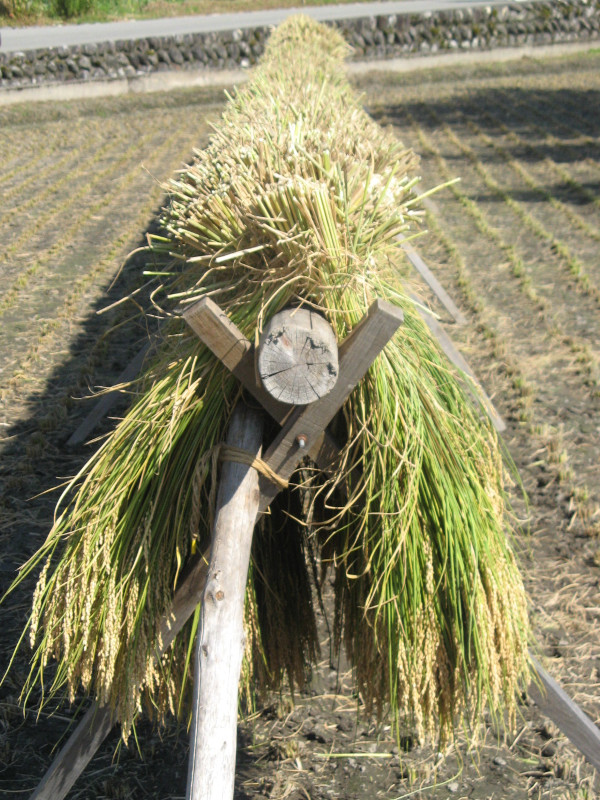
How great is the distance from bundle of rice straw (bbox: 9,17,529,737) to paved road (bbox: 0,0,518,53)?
14.8 m

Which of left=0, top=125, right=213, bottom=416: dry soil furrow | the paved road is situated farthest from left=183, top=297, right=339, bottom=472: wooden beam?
the paved road

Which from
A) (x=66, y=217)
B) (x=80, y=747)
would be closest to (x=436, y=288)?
(x=80, y=747)

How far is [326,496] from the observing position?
2.04 m

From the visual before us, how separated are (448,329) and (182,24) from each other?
15.1 metres

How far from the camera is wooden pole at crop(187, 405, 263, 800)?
1676 millimetres

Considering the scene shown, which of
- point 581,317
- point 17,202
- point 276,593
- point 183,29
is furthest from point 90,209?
point 183,29

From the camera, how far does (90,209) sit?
27.4ft

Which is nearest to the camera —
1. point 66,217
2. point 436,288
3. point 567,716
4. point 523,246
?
point 567,716

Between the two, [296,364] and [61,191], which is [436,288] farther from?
[61,191]

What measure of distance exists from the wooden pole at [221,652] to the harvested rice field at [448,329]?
0.70 meters

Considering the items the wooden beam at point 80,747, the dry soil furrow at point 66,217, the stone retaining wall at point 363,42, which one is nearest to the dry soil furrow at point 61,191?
the dry soil furrow at point 66,217

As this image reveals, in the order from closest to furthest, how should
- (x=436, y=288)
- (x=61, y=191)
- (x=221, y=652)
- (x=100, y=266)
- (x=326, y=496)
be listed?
1. (x=221, y=652)
2. (x=326, y=496)
3. (x=436, y=288)
4. (x=100, y=266)
5. (x=61, y=191)

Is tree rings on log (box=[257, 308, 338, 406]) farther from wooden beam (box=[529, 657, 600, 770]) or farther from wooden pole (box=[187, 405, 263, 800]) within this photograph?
wooden beam (box=[529, 657, 600, 770])

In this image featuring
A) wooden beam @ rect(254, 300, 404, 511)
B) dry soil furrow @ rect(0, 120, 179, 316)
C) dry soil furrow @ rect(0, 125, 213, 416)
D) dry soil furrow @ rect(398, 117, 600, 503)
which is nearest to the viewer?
wooden beam @ rect(254, 300, 404, 511)
